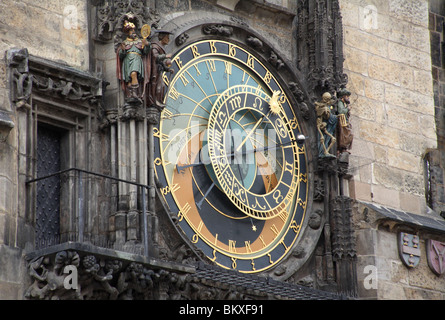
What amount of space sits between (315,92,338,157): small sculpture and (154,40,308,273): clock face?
0.24 meters

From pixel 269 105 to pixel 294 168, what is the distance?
736mm

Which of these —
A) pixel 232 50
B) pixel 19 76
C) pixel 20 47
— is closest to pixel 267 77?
pixel 232 50

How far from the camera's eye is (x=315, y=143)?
52.8 ft

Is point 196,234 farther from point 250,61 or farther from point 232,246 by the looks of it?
point 250,61

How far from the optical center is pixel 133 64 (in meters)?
14.0

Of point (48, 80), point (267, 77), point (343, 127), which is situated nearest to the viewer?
point (48, 80)

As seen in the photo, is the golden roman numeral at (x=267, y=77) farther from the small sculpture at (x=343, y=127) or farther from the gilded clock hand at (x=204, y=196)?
the gilded clock hand at (x=204, y=196)

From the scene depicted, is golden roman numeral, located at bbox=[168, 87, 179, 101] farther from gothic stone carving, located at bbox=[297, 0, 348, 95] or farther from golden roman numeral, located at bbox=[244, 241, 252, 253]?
gothic stone carving, located at bbox=[297, 0, 348, 95]

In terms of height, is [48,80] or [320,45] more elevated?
[320,45]

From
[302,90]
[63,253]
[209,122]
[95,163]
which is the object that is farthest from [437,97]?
[63,253]

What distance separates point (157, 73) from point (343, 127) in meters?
2.79

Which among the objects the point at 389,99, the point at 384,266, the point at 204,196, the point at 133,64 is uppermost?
the point at 389,99
